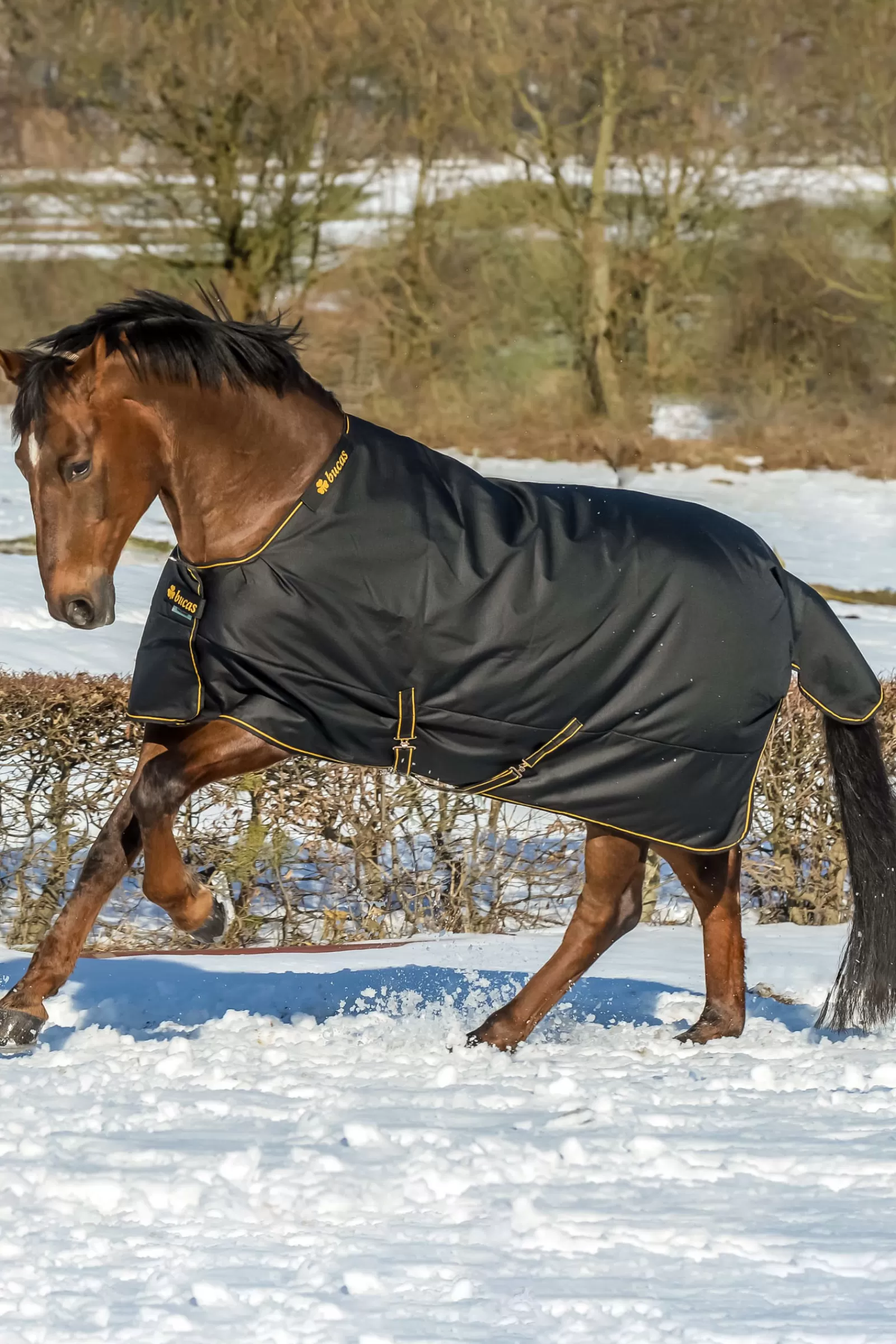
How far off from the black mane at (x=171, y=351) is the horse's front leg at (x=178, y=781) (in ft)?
2.59

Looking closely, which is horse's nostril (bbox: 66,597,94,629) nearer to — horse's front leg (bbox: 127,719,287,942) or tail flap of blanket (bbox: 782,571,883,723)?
horse's front leg (bbox: 127,719,287,942)

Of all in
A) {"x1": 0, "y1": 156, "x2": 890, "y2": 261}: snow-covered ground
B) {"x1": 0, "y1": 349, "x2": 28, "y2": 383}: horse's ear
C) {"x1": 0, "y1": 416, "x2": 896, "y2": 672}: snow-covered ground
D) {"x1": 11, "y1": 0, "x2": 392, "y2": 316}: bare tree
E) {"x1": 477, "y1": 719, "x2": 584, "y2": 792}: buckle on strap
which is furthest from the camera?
{"x1": 0, "y1": 156, "x2": 890, "y2": 261}: snow-covered ground

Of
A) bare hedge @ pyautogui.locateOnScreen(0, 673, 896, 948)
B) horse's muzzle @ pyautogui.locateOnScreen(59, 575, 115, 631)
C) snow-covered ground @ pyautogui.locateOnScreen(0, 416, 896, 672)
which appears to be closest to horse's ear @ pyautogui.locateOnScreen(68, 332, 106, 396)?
horse's muzzle @ pyautogui.locateOnScreen(59, 575, 115, 631)

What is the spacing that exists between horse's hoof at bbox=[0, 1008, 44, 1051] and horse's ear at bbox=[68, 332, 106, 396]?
1.43 m

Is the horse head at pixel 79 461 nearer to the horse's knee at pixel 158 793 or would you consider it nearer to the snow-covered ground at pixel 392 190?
the horse's knee at pixel 158 793

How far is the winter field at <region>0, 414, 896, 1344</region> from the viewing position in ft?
7.55

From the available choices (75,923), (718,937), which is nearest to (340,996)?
(75,923)

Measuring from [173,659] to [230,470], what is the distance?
0.45 m

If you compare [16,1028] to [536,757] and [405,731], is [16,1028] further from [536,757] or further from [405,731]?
[536,757]

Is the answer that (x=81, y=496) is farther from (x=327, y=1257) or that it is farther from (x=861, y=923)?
(x=861, y=923)

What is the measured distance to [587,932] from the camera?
405cm

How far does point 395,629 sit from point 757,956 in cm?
219

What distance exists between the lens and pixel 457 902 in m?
5.69

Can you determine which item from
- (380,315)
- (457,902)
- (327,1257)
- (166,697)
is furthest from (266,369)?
(380,315)
